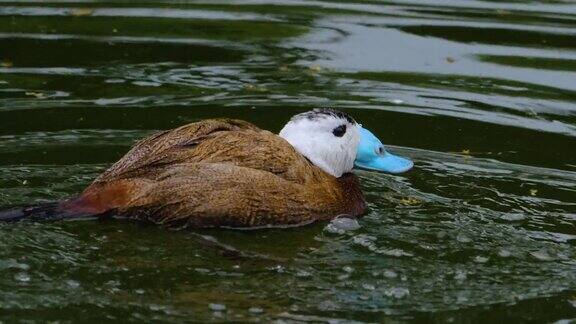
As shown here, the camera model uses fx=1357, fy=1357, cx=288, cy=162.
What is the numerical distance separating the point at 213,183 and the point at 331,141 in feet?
3.17

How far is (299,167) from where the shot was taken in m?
6.83

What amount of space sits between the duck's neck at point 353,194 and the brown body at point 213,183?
0.45 ft

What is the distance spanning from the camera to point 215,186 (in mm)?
6531

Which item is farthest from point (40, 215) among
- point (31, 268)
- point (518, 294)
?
point (518, 294)

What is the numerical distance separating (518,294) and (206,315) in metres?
1.40

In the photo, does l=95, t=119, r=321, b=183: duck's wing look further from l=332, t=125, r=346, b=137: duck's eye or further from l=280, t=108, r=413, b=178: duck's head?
l=332, t=125, r=346, b=137: duck's eye

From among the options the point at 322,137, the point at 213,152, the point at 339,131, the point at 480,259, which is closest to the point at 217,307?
the point at 213,152

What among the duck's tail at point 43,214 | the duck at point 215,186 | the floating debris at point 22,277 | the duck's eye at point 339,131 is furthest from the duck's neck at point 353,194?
the floating debris at point 22,277

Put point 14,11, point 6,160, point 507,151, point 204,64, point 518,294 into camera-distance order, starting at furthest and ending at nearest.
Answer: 1. point 14,11
2. point 204,64
3. point 507,151
4. point 6,160
5. point 518,294

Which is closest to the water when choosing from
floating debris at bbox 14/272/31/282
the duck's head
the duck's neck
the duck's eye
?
floating debris at bbox 14/272/31/282

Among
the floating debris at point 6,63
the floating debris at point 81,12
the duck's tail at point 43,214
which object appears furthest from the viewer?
the floating debris at point 81,12

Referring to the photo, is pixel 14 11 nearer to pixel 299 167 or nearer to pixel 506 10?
pixel 506 10

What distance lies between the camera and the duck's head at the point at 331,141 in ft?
23.7

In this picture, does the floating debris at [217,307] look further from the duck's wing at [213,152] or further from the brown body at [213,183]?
the duck's wing at [213,152]
